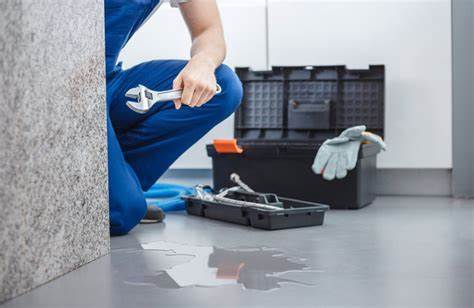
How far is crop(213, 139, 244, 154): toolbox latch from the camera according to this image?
216 centimetres

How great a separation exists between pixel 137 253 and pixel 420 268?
53 cm

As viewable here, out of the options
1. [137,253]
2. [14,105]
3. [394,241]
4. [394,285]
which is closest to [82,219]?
[137,253]

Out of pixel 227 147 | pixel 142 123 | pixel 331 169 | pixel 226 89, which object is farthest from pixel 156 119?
pixel 331 169

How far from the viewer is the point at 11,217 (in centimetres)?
102

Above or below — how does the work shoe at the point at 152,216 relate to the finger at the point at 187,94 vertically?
below

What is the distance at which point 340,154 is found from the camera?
2043mm

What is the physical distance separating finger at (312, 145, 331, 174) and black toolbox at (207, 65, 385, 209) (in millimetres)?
42

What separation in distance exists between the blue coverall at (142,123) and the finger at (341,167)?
41 centimetres

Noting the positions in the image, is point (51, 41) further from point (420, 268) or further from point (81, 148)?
point (420, 268)

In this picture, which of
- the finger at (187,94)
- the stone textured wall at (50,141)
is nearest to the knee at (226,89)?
the finger at (187,94)

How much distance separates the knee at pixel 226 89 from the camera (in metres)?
1.72

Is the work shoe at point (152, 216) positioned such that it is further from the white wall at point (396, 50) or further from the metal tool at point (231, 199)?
the white wall at point (396, 50)

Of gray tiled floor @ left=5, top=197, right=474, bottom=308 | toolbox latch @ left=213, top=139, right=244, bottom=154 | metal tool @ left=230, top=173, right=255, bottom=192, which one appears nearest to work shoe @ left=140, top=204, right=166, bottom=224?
gray tiled floor @ left=5, top=197, right=474, bottom=308

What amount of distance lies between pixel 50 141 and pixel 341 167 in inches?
42.4
